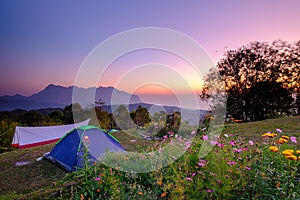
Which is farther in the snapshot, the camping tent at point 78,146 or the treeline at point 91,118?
the treeline at point 91,118

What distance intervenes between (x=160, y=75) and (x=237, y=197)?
2172 millimetres

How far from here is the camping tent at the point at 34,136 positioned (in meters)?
8.45

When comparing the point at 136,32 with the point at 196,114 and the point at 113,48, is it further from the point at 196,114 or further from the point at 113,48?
the point at 196,114

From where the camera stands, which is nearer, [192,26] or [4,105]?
[192,26]

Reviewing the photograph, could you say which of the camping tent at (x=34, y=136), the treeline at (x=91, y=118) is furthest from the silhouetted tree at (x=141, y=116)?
the camping tent at (x=34, y=136)

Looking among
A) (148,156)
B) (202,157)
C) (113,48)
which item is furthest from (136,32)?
(202,157)

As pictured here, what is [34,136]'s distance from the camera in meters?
8.72

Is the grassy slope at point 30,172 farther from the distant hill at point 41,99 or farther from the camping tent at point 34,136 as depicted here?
the distant hill at point 41,99

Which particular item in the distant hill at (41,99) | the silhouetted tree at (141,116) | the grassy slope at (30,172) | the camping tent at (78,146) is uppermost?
the distant hill at (41,99)

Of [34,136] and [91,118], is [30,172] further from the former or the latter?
[91,118]

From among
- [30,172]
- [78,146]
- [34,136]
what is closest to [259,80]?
[78,146]

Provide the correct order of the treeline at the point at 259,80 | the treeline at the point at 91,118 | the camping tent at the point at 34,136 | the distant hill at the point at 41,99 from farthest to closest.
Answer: the distant hill at the point at 41,99 → the treeline at the point at 259,80 → the camping tent at the point at 34,136 → the treeline at the point at 91,118

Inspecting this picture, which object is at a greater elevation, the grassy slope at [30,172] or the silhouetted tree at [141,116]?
the silhouetted tree at [141,116]

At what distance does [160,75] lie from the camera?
3.51m
